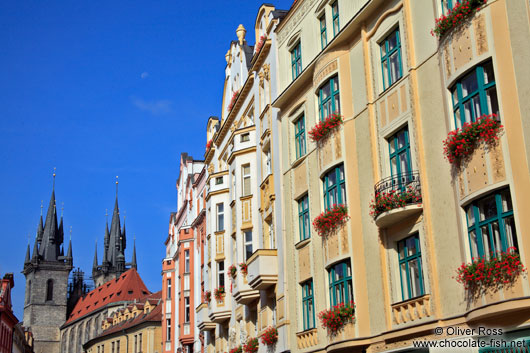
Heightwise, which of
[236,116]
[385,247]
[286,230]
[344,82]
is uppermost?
[236,116]

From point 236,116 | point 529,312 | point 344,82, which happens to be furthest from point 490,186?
point 236,116

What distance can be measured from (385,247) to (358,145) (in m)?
3.29

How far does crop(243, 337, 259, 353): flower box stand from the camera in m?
27.9

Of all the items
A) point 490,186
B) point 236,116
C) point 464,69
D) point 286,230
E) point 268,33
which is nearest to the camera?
point 490,186

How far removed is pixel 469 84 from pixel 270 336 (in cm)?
1324

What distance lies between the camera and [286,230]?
83.1 feet

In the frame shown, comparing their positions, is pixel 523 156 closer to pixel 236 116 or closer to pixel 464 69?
pixel 464 69

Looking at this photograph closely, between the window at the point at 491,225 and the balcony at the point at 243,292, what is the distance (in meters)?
14.6

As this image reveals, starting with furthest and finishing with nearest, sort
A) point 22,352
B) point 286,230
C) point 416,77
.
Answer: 1. point 22,352
2. point 286,230
3. point 416,77

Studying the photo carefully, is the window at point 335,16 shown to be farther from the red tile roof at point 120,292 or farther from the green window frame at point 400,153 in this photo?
the red tile roof at point 120,292

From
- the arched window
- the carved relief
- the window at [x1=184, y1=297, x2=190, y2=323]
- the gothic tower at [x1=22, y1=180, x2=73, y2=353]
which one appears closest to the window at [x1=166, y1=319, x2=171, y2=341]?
the window at [x1=184, y1=297, x2=190, y2=323]

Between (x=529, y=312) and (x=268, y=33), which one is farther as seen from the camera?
(x=268, y=33)

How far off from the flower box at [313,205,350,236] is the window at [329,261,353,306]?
3.58 feet

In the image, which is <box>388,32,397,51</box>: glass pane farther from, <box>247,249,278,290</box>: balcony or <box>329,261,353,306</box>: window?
<box>247,249,278,290</box>: balcony
